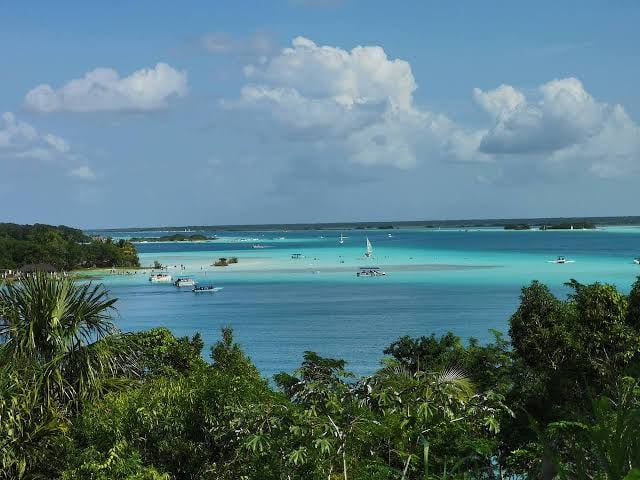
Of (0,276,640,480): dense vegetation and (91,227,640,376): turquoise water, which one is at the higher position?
(0,276,640,480): dense vegetation

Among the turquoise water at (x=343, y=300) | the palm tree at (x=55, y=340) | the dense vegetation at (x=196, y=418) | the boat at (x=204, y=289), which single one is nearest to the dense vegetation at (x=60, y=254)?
the turquoise water at (x=343, y=300)

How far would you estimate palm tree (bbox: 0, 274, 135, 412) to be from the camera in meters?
9.73

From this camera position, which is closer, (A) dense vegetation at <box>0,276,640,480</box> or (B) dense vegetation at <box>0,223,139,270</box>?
(A) dense vegetation at <box>0,276,640,480</box>

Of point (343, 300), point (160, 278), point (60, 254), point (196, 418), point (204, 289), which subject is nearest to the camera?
point (196, 418)

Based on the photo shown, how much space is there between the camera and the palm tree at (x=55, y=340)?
9.73m

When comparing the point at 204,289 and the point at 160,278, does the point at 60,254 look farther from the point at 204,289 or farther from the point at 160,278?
the point at 204,289

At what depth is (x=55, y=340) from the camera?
991cm

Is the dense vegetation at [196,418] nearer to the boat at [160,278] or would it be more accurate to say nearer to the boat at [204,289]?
the boat at [204,289]

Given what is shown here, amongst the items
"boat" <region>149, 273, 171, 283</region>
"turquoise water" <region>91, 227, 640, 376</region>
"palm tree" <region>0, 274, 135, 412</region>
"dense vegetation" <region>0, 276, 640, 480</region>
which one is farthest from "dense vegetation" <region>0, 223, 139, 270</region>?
"dense vegetation" <region>0, 276, 640, 480</region>

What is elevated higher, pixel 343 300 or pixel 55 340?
pixel 55 340

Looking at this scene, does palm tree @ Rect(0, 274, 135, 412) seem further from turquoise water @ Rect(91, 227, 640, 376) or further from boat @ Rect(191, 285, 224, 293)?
boat @ Rect(191, 285, 224, 293)

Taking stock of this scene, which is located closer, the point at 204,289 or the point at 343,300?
the point at 343,300

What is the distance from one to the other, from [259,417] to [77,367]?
3.46 m

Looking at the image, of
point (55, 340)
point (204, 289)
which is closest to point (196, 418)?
point (55, 340)
